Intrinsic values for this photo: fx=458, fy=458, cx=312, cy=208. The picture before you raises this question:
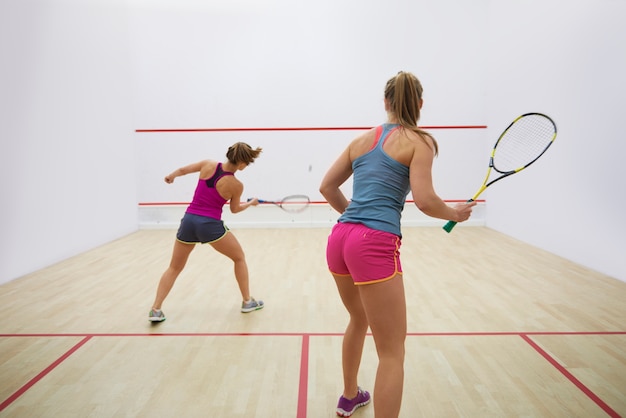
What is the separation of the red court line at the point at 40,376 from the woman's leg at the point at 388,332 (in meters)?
1.39

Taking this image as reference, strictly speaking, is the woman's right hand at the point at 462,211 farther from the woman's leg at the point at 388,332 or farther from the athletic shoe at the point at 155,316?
the athletic shoe at the point at 155,316

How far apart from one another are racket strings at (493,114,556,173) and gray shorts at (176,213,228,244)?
2.36m

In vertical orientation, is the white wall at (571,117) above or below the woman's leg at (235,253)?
above

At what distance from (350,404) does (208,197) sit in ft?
4.25

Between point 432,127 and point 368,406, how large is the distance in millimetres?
4396

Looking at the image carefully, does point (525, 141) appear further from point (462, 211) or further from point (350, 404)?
point (350, 404)

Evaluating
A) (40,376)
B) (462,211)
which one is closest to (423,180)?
(462,211)

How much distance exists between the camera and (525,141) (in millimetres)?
4109

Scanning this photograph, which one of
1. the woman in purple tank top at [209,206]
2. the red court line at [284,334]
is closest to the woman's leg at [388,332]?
the red court line at [284,334]

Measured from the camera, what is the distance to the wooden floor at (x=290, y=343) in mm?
1684

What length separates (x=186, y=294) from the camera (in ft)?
9.97

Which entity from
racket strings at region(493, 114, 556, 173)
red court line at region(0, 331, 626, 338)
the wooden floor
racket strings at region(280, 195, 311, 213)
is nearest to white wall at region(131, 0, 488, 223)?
racket strings at region(280, 195, 311, 213)

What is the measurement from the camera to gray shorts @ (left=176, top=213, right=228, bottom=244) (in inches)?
94.1

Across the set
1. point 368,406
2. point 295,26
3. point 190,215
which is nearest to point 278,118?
point 295,26
